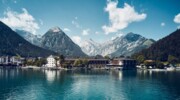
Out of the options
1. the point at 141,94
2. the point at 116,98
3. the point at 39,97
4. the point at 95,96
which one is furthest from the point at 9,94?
the point at 141,94

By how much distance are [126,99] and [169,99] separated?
10.0 meters

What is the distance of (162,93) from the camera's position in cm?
7469

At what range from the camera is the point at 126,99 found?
6456 cm

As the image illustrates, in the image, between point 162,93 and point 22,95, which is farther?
point 162,93

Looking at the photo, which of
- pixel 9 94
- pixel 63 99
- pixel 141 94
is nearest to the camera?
pixel 63 99

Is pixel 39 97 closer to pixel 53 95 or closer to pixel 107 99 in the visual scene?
pixel 53 95

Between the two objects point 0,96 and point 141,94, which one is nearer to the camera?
point 0,96

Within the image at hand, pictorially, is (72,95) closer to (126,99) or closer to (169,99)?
(126,99)

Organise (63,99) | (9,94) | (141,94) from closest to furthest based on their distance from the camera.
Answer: (63,99) → (9,94) → (141,94)

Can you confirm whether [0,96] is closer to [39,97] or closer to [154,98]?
[39,97]

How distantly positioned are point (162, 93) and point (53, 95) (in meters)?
28.6

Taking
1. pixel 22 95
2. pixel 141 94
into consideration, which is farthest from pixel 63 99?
pixel 141 94

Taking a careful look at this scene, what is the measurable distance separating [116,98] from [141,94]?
10130mm

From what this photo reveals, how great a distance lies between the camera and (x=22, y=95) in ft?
220
